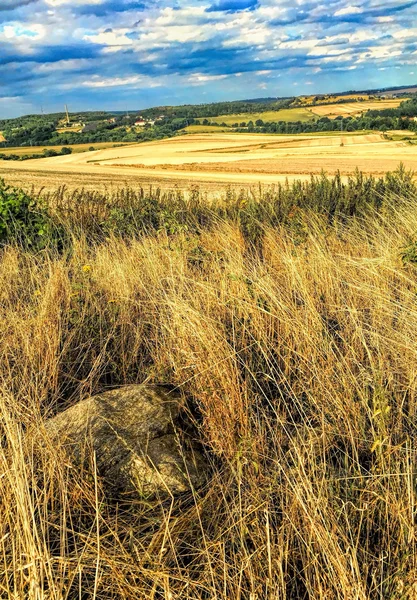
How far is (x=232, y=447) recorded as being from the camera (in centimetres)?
275

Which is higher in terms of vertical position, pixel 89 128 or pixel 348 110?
pixel 89 128

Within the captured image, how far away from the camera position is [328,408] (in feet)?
9.45

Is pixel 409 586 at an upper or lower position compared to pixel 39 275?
lower

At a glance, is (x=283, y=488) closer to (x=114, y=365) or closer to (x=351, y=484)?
(x=351, y=484)

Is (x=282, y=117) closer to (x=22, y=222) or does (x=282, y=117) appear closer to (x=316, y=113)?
(x=316, y=113)

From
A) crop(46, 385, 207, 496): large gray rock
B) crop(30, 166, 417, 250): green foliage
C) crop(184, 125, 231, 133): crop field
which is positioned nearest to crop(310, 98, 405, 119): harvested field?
crop(184, 125, 231, 133): crop field

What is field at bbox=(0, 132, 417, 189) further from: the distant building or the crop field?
the distant building

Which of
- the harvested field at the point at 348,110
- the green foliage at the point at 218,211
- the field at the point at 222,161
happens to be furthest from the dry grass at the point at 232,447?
the harvested field at the point at 348,110

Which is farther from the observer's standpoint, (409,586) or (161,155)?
(161,155)

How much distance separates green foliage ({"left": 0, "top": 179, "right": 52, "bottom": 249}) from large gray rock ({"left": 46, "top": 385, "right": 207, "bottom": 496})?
425cm

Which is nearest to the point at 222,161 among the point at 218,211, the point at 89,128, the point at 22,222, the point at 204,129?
the point at 218,211

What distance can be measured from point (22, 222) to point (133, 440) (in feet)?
17.9

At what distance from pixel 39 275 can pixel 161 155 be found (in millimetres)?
49838

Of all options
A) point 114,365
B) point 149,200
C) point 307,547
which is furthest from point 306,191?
point 307,547
